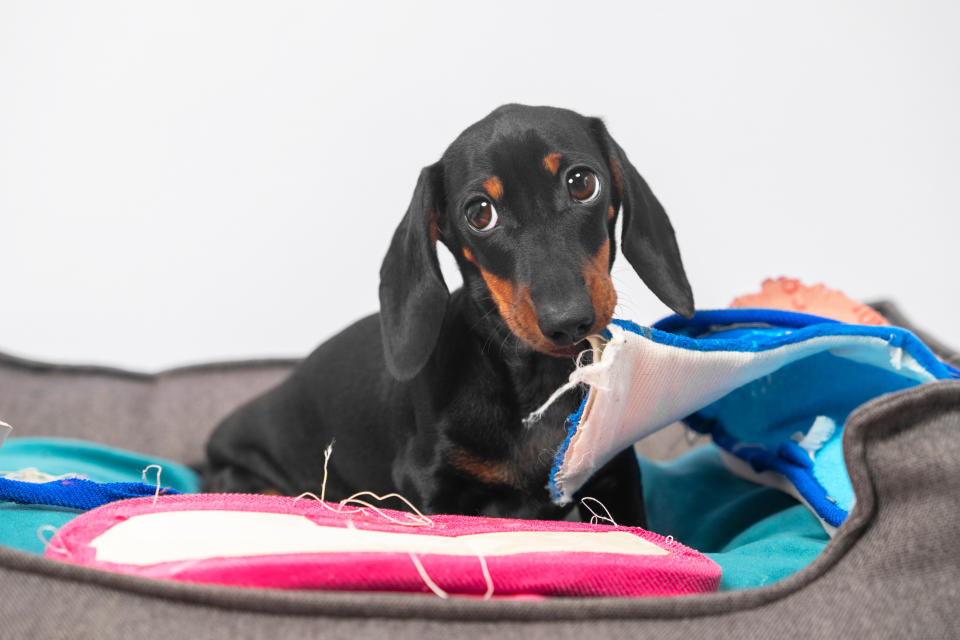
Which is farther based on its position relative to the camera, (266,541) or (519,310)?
(519,310)

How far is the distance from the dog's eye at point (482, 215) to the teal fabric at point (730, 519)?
690mm

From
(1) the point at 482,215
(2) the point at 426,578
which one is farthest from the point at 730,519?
(2) the point at 426,578

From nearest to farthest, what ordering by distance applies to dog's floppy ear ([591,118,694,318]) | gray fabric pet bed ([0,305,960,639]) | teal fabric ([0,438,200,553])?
1. gray fabric pet bed ([0,305,960,639])
2. dog's floppy ear ([591,118,694,318])
3. teal fabric ([0,438,200,553])

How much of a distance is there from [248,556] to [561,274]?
0.64 meters

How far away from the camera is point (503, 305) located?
60.6 inches

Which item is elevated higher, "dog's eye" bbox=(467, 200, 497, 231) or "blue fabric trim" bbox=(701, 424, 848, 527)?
"dog's eye" bbox=(467, 200, 497, 231)

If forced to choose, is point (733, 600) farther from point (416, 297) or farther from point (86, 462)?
point (86, 462)

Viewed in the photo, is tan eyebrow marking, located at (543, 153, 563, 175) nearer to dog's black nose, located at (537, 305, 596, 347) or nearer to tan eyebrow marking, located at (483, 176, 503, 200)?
tan eyebrow marking, located at (483, 176, 503, 200)

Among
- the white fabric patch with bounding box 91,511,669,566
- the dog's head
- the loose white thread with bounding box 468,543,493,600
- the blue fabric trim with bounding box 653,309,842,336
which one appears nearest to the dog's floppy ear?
the dog's head

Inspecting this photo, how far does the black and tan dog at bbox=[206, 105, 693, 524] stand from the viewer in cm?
148

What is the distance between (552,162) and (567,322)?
0.32m

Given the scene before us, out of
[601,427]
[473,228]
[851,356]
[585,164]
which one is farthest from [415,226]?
[851,356]

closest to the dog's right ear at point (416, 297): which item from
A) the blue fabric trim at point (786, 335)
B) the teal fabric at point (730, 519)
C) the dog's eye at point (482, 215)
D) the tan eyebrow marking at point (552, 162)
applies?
the dog's eye at point (482, 215)

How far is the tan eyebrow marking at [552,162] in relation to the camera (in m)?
1.52
